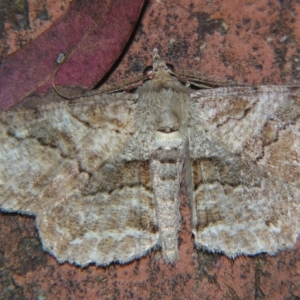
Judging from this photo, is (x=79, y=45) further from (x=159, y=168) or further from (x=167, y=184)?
(x=167, y=184)

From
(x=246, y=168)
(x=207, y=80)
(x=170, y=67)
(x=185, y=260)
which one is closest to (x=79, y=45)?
(x=170, y=67)

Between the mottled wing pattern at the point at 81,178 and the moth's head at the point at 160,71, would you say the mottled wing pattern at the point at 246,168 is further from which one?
the mottled wing pattern at the point at 81,178

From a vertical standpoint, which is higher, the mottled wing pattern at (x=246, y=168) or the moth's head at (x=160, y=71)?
the moth's head at (x=160, y=71)

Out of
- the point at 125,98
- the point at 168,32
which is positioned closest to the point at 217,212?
the point at 125,98

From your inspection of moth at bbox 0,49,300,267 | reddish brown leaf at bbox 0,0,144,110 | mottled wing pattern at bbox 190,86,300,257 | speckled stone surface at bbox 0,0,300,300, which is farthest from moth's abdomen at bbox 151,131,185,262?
reddish brown leaf at bbox 0,0,144,110

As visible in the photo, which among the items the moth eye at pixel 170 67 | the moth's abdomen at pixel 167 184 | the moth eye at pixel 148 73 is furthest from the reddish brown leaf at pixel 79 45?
the moth's abdomen at pixel 167 184

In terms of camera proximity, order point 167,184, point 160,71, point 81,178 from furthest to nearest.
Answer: point 160,71 → point 167,184 → point 81,178

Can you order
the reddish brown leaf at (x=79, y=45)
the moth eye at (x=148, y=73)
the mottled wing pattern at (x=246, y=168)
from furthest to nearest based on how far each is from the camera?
1. the moth eye at (x=148, y=73)
2. the reddish brown leaf at (x=79, y=45)
3. the mottled wing pattern at (x=246, y=168)
